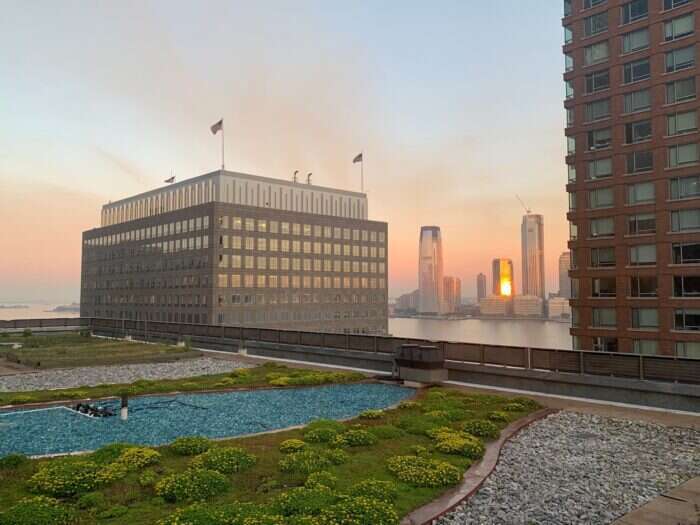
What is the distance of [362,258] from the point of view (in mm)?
129000

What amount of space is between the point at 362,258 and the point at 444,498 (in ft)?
389

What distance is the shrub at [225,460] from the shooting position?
40.0ft

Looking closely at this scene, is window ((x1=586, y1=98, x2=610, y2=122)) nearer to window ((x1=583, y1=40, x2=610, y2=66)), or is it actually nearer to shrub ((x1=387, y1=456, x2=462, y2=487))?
window ((x1=583, y1=40, x2=610, y2=66))

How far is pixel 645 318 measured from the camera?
1983 inches

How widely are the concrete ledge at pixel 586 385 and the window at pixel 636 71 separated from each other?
44.6 meters

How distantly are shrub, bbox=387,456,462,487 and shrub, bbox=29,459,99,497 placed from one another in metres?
7.02

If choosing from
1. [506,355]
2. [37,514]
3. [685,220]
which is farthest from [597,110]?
[37,514]

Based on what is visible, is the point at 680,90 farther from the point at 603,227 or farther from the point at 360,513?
the point at 360,513

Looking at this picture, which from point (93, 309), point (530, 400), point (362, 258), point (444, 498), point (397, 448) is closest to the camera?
point (444, 498)

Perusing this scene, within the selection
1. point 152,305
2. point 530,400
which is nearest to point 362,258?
point 152,305

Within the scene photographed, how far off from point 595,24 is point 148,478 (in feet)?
211

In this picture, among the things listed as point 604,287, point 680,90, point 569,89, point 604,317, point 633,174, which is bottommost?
point 604,317

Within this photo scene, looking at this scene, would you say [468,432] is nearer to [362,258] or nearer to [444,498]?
[444,498]

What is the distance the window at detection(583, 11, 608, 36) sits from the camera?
182 feet
